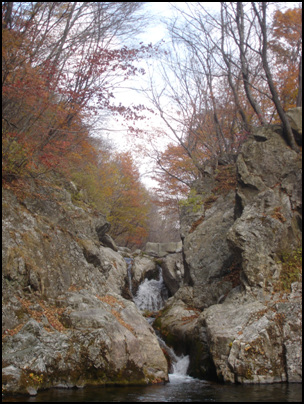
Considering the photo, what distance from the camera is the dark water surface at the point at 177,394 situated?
6.38m

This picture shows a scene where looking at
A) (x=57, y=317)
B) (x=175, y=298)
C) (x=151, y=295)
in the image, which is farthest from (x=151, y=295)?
(x=57, y=317)

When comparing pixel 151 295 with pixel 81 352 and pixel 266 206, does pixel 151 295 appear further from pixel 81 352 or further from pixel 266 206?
pixel 81 352

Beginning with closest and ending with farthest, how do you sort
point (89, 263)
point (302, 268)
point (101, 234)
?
point (302, 268)
point (89, 263)
point (101, 234)

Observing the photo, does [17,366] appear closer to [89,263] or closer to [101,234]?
[89,263]

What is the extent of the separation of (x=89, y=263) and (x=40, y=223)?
8.41 ft

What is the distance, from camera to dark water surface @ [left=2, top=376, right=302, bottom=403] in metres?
6.38

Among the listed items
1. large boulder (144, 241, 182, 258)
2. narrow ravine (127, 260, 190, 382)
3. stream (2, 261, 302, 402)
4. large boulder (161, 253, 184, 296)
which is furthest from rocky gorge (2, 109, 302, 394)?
large boulder (144, 241, 182, 258)

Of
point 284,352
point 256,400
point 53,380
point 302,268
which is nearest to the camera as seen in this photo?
point 256,400

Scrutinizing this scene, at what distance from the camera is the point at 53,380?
698cm

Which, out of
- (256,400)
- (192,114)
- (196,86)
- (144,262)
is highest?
(196,86)

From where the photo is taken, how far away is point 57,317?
8.34m

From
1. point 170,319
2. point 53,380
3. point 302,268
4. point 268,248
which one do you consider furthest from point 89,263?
point 302,268

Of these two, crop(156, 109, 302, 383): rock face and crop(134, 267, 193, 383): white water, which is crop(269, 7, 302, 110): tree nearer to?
crop(156, 109, 302, 383): rock face

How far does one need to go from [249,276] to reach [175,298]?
4809 mm
